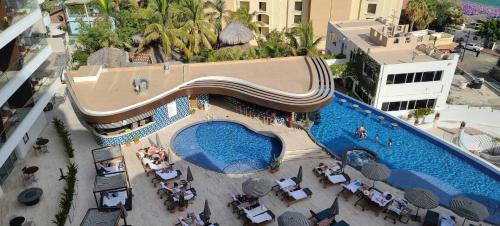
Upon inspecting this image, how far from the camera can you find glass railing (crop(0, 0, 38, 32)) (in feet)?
79.7

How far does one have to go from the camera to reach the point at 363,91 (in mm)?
39781

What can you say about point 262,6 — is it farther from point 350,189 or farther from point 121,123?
point 350,189

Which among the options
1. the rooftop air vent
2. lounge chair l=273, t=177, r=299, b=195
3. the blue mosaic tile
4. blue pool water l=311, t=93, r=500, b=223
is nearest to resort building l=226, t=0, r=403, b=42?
blue pool water l=311, t=93, r=500, b=223

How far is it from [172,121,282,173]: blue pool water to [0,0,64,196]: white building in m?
10.3

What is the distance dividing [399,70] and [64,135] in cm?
2968

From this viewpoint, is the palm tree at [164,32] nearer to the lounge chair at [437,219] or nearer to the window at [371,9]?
the lounge chair at [437,219]

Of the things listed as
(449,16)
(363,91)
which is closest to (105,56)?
(363,91)

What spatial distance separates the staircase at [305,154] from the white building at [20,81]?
18.0 metres

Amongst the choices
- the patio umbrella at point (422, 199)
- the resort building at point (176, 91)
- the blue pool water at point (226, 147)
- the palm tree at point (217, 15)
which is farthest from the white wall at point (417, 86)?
the palm tree at point (217, 15)

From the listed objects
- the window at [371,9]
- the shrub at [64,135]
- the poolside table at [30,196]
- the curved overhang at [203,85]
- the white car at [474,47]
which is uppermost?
the window at [371,9]

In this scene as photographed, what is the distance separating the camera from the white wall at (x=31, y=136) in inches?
1057

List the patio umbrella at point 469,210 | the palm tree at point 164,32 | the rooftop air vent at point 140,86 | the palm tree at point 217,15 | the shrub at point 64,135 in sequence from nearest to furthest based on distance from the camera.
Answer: the patio umbrella at point 469,210, the shrub at point 64,135, the rooftop air vent at point 140,86, the palm tree at point 164,32, the palm tree at point 217,15

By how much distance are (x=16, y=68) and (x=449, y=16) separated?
249 ft

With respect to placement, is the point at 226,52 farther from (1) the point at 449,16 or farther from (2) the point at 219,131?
(1) the point at 449,16
